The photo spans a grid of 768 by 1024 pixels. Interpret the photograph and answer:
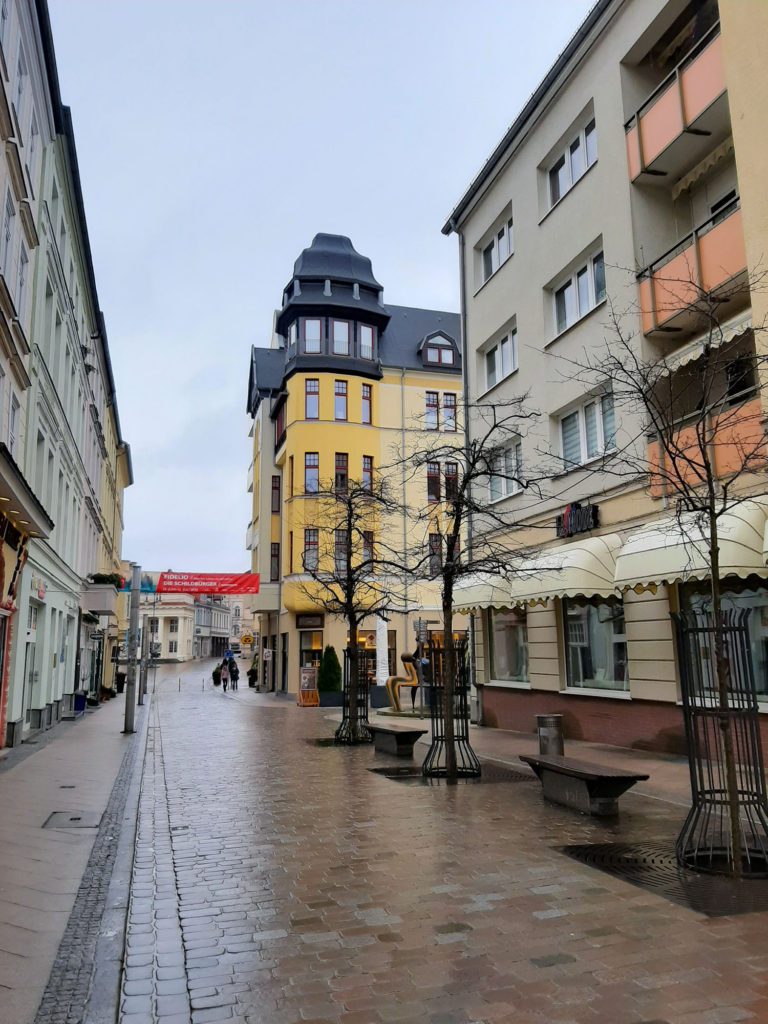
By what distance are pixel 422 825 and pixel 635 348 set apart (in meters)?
9.35

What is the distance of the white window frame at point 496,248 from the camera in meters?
20.6

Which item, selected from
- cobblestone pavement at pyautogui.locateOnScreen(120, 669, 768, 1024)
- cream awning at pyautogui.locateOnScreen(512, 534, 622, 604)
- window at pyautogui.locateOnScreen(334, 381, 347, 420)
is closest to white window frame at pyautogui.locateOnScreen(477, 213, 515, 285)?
cream awning at pyautogui.locateOnScreen(512, 534, 622, 604)

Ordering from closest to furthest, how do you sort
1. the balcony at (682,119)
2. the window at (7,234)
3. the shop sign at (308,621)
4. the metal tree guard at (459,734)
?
1. the metal tree guard at (459,734)
2. the balcony at (682,119)
3. the window at (7,234)
4. the shop sign at (308,621)

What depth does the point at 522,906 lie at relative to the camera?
18.0 feet

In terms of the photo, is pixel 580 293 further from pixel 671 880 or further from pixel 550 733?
pixel 671 880

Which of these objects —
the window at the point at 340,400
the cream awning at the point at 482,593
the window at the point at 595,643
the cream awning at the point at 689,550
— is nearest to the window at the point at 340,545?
the cream awning at the point at 482,593

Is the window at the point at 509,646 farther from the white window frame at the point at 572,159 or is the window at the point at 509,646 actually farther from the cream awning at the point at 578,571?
the white window frame at the point at 572,159

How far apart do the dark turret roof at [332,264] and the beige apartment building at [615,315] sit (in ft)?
68.9

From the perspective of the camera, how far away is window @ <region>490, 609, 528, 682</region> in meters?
18.7

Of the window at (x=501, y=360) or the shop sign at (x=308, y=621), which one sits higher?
the window at (x=501, y=360)

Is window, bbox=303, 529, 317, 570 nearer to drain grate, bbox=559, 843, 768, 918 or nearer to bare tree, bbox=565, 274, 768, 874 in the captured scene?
bare tree, bbox=565, 274, 768, 874

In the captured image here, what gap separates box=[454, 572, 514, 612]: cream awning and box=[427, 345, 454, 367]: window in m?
25.7

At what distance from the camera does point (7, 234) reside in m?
14.6

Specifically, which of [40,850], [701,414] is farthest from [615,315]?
[40,850]
